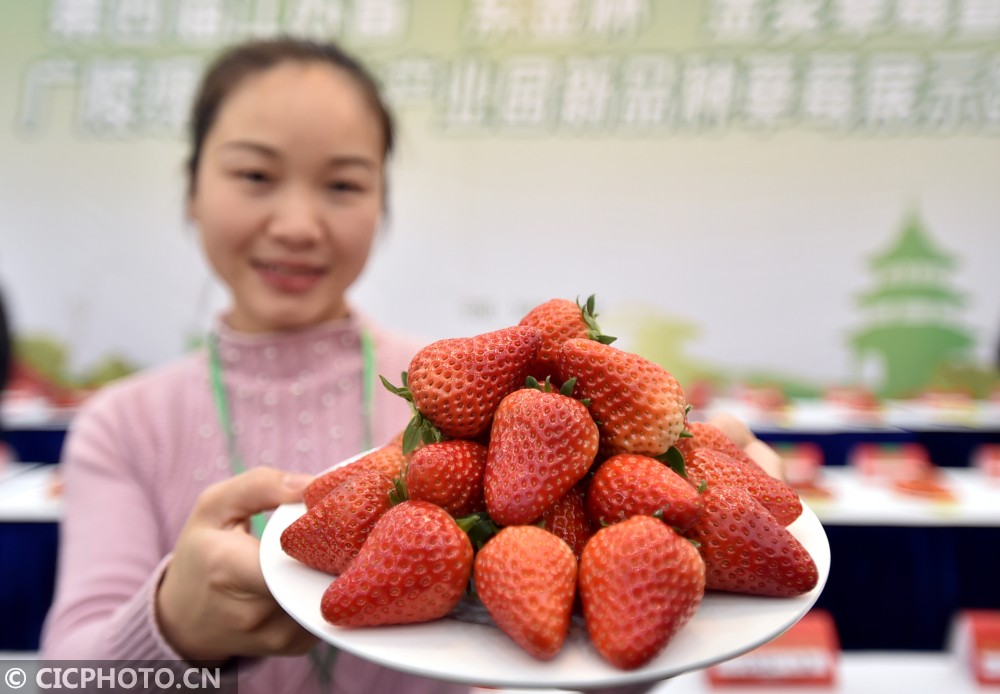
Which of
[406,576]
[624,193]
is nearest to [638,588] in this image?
[406,576]

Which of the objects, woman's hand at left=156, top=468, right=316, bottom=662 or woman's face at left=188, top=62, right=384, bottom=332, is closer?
woman's hand at left=156, top=468, right=316, bottom=662

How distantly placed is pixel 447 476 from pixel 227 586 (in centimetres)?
32

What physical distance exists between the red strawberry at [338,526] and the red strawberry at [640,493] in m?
0.23

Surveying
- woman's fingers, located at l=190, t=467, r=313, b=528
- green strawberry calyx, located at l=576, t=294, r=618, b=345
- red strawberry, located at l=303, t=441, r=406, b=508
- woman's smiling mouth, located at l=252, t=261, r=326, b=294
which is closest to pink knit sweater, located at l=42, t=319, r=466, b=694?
woman's smiling mouth, located at l=252, t=261, r=326, b=294

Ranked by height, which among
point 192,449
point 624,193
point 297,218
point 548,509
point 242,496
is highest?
point 624,193

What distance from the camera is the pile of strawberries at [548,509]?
1.82 feet

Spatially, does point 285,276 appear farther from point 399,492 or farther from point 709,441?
point 709,441

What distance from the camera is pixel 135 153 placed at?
2729 millimetres

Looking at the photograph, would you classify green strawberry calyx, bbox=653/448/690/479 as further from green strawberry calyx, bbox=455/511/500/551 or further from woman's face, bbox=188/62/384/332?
woman's face, bbox=188/62/384/332

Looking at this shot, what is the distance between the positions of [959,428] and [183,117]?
3.35 m

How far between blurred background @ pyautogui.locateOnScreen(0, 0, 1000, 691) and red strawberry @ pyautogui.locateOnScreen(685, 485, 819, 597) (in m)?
1.96

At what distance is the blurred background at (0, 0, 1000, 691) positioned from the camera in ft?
8.33

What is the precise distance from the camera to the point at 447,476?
64cm

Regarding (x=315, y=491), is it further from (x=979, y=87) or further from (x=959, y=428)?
(x=979, y=87)
